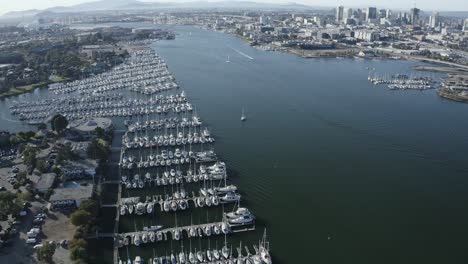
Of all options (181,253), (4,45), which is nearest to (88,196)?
(181,253)

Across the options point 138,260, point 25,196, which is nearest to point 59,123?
point 25,196

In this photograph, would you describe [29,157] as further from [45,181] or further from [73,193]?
[73,193]

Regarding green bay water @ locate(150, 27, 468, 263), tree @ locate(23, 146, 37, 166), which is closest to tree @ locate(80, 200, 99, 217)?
tree @ locate(23, 146, 37, 166)

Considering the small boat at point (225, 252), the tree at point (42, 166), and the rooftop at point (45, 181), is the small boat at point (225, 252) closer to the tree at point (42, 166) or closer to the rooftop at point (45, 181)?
the rooftop at point (45, 181)

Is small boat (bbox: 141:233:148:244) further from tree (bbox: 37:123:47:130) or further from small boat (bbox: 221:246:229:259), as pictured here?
tree (bbox: 37:123:47:130)

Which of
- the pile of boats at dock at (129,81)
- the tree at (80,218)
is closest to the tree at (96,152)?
the tree at (80,218)

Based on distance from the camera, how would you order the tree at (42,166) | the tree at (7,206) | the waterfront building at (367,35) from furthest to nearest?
1. the waterfront building at (367,35)
2. the tree at (42,166)
3. the tree at (7,206)
